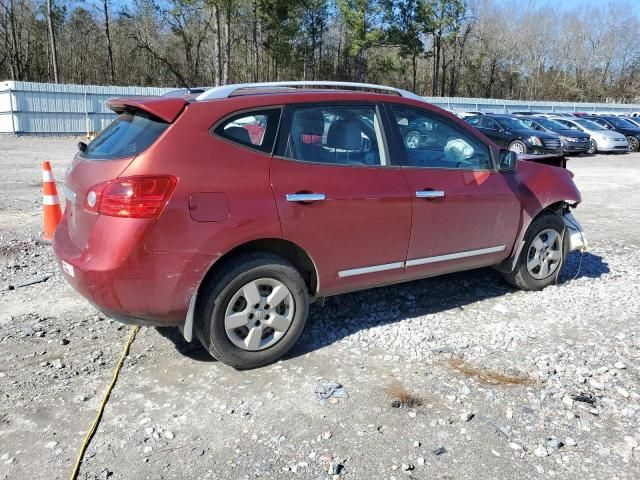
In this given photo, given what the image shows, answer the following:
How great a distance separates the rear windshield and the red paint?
0.07 m

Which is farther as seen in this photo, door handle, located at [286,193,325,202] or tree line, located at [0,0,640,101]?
tree line, located at [0,0,640,101]

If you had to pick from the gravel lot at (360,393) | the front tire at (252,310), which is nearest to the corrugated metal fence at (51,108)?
the gravel lot at (360,393)

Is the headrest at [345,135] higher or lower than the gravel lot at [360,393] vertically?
higher

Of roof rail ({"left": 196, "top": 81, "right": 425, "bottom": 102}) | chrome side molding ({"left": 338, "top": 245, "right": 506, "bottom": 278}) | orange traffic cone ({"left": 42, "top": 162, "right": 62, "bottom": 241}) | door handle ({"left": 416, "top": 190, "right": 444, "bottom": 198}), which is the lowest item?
chrome side molding ({"left": 338, "top": 245, "right": 506, "bottom": 278})

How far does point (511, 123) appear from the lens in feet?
68.4

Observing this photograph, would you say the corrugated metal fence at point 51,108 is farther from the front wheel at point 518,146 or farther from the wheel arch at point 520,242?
the wheel arch at point 520,242

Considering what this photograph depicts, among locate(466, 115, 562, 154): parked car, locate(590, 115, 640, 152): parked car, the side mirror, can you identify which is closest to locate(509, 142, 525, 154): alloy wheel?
locate(466, 115, 562, 154): parked car

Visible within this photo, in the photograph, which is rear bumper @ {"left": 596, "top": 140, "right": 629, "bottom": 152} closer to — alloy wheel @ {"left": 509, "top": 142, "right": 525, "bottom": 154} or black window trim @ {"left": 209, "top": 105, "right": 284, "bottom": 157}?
alloy wheel @ {"left": 509, "top": 142, "right": 525, "bottom": 154}

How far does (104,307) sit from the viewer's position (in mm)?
3416

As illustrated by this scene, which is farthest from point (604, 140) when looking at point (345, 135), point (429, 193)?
point (345, 135)

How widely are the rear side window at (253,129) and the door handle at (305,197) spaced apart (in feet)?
1.07

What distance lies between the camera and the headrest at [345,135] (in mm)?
4000

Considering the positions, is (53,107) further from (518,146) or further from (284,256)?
(284,256)

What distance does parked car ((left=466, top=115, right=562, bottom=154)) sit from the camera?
19.2 metres
